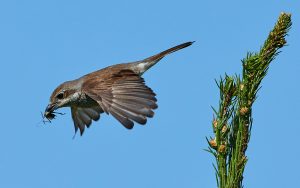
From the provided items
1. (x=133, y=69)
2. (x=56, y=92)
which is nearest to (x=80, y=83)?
(x=56, y=92)

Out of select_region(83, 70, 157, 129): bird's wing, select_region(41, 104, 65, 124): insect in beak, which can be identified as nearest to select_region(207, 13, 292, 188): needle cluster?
select_region(83, 70, 157, 129): bird's wing

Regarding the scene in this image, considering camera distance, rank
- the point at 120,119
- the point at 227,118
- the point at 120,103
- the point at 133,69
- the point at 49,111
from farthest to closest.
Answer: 1. the point at 133,69
2. the point at 49,111
3. the point at 120,103
4. the point at 120,119
5. the point at 227,118

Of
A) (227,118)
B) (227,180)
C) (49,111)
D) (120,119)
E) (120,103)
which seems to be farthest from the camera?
(49,111)

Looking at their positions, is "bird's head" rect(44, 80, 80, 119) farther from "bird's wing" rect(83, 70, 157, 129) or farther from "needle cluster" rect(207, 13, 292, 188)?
"needle cluster" rect(207, 13, 292, 188)

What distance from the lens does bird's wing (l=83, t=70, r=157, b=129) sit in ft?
18.6

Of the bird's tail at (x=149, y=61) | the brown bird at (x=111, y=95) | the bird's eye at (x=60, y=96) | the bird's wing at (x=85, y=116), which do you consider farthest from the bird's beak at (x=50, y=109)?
the bird's tail at (x=149, y=61)

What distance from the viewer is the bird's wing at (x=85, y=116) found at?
8.83 metres

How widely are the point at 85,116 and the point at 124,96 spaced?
7.15 feet

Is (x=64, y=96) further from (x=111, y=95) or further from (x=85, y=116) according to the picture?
(x=111, y=95)

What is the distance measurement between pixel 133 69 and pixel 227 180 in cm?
559

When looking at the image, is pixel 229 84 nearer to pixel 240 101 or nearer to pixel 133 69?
pixel 240 101

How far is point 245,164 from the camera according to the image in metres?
3.30

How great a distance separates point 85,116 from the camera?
29.2ft

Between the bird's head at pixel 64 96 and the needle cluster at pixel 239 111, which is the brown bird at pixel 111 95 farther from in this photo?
the needle cluster at pixel 239 111
